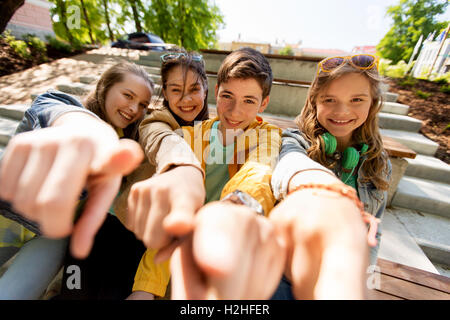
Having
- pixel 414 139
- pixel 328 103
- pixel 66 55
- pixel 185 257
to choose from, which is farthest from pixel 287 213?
pixel 66 55

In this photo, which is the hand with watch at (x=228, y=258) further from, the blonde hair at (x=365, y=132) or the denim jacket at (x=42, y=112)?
the blonde hair at (x=365, y=132)

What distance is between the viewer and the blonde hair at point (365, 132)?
1.04 meters

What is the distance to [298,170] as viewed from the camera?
0.64 metres

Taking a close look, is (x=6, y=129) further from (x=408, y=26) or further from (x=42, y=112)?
(x=408, y=26)

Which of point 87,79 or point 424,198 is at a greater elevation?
point 87,79

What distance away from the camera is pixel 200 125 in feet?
3.73

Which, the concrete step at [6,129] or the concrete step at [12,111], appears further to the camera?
the concrete step at [12,111]

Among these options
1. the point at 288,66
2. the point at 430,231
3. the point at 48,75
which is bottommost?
the point at 430,231

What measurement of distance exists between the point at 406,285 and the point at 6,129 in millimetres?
4434

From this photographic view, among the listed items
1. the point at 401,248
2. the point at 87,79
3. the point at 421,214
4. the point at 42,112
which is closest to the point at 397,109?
the point at 421,214

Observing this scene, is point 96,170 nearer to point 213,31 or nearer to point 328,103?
point 328,103

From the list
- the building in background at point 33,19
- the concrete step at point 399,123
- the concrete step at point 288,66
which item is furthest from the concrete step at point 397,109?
the building in background at point 33,19

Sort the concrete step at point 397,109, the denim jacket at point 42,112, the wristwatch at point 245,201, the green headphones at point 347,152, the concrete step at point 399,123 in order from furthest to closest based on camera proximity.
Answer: the concrete step at point 397,109
the concrete step at point 399,123
the green headphones at point 347,152
the denim jacket at point 42,112
the wristwatch at point 245,201

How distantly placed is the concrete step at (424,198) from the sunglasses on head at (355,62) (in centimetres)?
173
